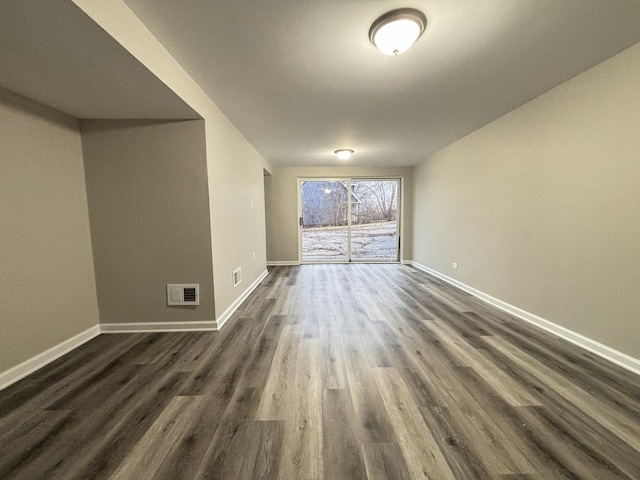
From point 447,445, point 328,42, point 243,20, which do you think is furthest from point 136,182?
point 447,445

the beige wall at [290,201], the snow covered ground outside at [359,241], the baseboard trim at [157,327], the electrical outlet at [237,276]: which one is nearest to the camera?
the baseboard trim at [157,327]

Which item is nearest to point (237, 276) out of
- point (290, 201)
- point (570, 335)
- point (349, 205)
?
point (290, 201)

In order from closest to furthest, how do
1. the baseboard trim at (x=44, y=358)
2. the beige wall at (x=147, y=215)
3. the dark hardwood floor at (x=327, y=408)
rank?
the dark hardwood floor at (x=327, y=408) → the baseboard trim at (x=44, y=358) → the beige wall at (x=147, y=215)

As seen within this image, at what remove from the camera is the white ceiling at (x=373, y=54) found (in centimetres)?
134


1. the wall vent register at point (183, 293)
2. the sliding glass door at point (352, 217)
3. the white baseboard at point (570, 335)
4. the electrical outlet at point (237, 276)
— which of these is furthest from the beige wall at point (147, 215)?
the sliding glass door at point (352, 217)

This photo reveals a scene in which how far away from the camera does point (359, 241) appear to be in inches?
236

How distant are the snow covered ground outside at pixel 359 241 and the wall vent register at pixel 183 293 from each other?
12.2 feet

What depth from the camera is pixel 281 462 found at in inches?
41.9

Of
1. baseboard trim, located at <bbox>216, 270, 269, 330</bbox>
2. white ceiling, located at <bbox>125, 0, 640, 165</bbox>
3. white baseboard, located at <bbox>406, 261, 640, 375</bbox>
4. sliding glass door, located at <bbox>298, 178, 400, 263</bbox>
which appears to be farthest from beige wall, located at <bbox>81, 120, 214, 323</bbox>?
sliding glass door, located at <bbox>298, 178, 400, 263</bbox>

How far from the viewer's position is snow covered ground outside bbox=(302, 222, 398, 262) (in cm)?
→ 598

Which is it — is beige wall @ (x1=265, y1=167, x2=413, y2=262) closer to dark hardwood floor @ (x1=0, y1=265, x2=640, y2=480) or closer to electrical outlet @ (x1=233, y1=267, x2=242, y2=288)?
electrical outlet @ (x1=233, y1=267, x2=242, y2=288)

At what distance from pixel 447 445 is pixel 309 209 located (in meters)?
5.14

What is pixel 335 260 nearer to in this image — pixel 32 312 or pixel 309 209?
pixel 309 209

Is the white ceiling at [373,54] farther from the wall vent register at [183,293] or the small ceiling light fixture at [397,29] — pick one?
the wall vent register at [183,293]
